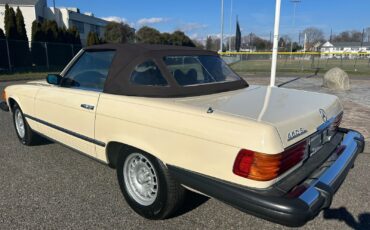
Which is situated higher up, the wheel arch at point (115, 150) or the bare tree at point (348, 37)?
the bare tree at point (348, 37)

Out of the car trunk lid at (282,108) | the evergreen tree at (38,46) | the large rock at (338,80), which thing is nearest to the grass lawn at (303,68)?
the large rock at (338,80)

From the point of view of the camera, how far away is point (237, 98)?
3.13 m

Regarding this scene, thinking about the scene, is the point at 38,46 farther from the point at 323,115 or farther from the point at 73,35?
the point at 323,115

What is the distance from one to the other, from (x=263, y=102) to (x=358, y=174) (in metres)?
2.04

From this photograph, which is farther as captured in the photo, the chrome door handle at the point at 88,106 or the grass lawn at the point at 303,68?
the grass lawn at the point at 303,68

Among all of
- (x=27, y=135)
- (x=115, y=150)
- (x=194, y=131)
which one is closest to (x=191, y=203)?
(x=115, y=150)

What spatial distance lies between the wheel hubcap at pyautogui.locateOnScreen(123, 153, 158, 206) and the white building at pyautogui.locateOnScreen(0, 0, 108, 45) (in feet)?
132

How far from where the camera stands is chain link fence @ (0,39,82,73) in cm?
1931

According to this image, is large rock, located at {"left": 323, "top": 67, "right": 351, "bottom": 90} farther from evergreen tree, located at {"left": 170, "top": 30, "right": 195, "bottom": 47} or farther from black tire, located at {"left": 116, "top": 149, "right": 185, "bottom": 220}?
evergreen tree, located at {"left": 170, "top": 30, "right": 195, "bottom": 47}

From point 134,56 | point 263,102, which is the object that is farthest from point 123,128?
point 263,102

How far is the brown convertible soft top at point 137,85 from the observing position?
2.97 meters

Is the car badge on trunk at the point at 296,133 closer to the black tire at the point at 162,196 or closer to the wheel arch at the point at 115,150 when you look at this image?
the black tire at the point at 162,196

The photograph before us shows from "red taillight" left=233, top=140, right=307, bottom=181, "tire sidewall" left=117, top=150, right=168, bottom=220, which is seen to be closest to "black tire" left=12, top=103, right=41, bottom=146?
"tire sidewall" left=117, top=150, right=168, bottom=220

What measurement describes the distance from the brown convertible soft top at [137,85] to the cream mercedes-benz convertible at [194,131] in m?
0.01
